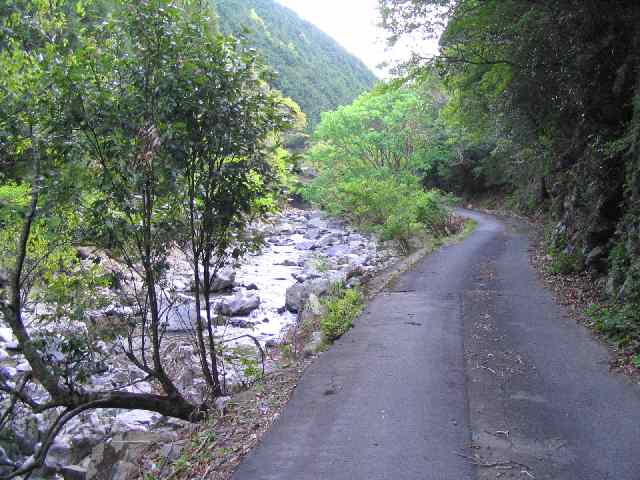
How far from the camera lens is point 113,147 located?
183 inches

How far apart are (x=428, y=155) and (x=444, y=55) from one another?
1902 cm

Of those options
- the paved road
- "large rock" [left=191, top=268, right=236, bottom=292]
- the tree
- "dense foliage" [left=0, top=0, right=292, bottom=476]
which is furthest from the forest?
the tree

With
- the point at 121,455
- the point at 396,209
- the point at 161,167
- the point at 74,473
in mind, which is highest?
the point at 161,167

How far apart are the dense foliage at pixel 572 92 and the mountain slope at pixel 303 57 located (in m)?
58.9

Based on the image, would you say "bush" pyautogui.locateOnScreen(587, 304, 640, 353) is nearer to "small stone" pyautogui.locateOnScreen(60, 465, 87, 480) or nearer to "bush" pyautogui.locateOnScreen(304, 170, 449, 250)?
"small stone" pyautogui.locateOnScreen(60, 465, 87, 480)

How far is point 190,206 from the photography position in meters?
5.41

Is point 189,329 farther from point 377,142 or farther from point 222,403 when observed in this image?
point 377,142

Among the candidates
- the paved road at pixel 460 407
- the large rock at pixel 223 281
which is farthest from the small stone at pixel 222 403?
the large rock at pixel 223 281

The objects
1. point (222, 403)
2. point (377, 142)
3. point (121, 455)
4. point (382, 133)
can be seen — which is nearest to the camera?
point (121, 455)

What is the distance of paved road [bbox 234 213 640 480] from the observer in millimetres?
3848

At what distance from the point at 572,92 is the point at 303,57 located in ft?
383

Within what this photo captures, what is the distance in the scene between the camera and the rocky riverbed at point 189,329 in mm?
5711

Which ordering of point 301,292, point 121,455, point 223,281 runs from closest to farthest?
point 121,455 < point 301,292 < point 223,281

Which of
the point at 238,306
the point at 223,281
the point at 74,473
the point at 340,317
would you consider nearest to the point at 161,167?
the point at 74,473
